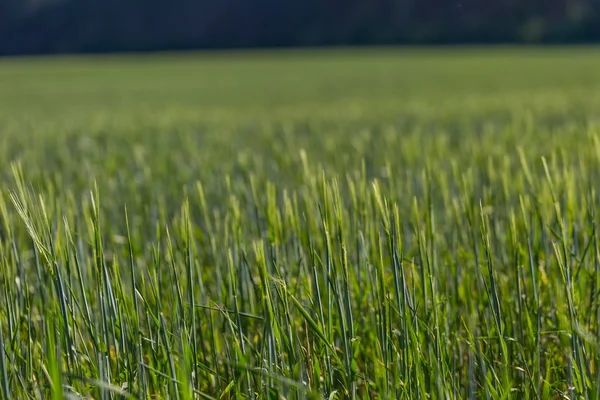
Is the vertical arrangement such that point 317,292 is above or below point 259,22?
above

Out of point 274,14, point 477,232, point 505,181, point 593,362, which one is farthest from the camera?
point 274,14

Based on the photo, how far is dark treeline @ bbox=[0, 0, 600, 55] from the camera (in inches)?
2344

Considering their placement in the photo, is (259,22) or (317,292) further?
(259,22)

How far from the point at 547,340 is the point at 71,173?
373cm

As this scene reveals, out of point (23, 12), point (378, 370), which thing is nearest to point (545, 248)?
point (378, 370)

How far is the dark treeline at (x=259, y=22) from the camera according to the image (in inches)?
2344

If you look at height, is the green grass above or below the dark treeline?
above

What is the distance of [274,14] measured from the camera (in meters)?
71.5

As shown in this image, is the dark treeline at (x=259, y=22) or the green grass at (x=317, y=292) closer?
the green grass at (x=317, y=292)

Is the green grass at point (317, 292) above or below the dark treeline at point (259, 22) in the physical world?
above

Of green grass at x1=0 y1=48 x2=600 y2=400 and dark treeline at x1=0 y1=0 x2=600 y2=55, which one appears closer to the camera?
green grass at x1=0 y1=48 x2=600 y2=400

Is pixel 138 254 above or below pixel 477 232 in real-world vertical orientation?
below

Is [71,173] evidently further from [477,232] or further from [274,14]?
[274,14]

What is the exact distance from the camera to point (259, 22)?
70.2 metres
